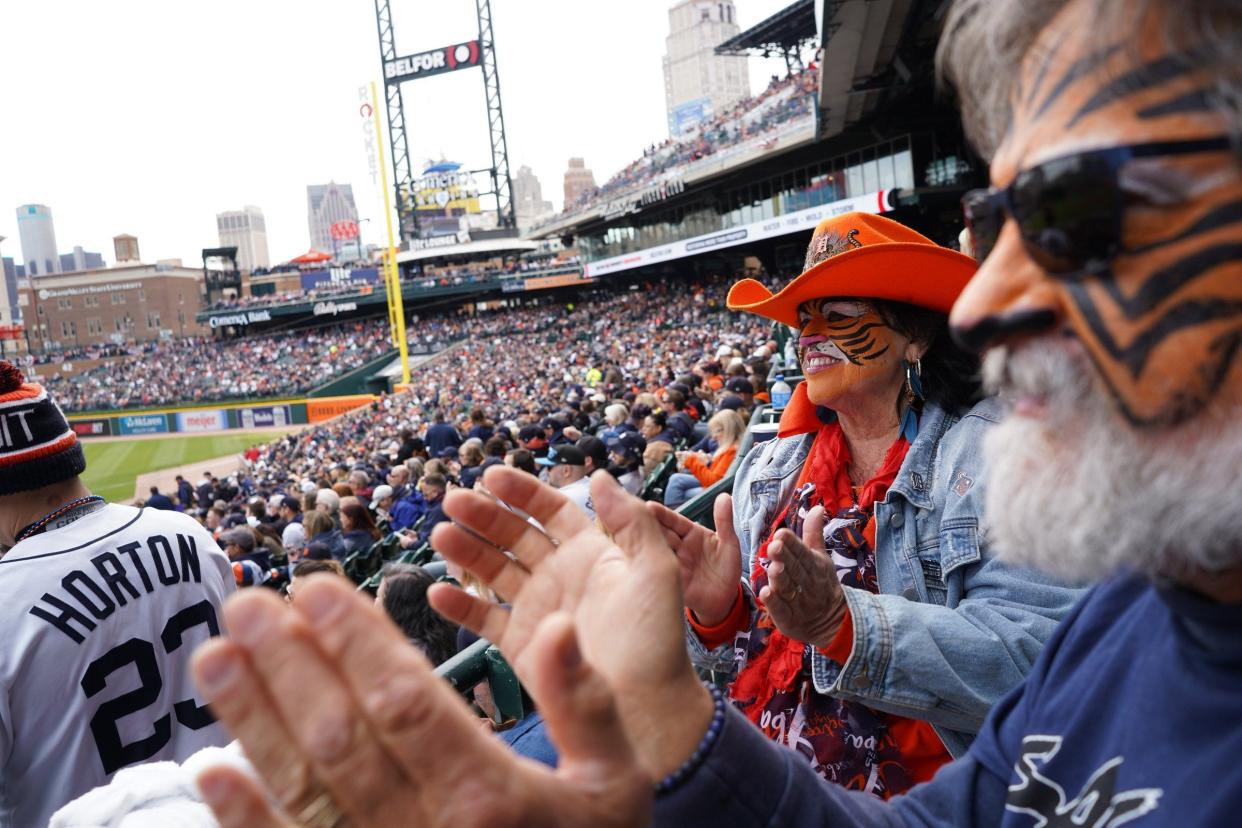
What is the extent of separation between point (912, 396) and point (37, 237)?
216 meters

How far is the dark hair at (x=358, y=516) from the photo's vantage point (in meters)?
7.33

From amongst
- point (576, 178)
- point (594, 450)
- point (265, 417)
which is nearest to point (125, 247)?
point (265, 417)

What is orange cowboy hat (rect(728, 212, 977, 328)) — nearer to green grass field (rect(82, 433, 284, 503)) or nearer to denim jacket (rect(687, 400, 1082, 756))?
denim jacket (rect(687, 400, 1082, 756))

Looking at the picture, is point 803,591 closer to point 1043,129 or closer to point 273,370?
point 1043,129

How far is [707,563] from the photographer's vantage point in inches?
75.8

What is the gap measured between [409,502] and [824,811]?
7.23 metres

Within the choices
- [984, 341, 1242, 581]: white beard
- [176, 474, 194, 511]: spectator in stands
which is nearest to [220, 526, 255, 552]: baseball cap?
[984, 341, 1242, 581]: white beard

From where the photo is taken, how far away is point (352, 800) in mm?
706

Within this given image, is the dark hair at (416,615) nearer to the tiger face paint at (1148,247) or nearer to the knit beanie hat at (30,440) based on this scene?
the knit beanie hat at (30,440)

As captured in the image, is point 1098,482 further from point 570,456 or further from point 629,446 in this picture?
point 629,446

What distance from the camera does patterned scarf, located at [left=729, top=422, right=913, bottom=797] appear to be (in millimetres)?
1883

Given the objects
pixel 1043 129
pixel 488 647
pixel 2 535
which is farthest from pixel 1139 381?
pixel 2 535

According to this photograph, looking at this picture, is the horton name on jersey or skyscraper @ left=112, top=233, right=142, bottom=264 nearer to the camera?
the horton name on jersey

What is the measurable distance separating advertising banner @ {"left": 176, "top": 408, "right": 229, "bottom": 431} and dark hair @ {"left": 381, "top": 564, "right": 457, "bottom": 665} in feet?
137
